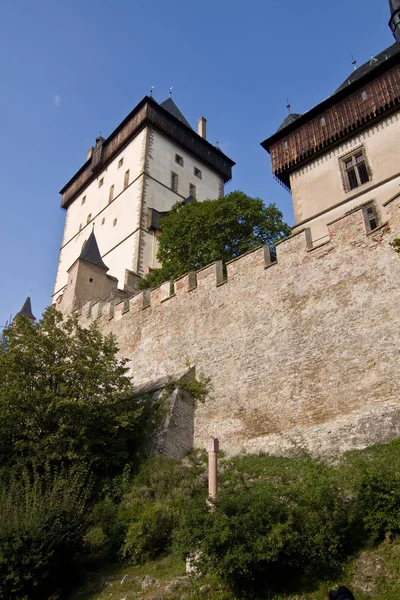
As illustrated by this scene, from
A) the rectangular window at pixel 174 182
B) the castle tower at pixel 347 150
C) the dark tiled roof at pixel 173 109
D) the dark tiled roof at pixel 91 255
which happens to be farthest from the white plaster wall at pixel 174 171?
the castle tower at pixel 347 150

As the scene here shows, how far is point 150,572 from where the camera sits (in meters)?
8.70

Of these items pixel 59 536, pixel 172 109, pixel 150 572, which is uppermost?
pixel 172 109

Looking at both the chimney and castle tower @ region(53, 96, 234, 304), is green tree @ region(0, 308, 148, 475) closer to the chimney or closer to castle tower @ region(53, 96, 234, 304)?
castle tower @ region(53, 96, 234, 304)

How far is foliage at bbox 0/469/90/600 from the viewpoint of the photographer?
8461mm

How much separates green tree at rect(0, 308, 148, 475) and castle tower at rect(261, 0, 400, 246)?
8.16m

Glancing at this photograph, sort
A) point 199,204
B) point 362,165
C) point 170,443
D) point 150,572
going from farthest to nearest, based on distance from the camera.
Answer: point 199,204 < point 362,165 < point 170,443 < point 150,572

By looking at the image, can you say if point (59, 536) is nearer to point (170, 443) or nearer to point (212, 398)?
point (170, 443)

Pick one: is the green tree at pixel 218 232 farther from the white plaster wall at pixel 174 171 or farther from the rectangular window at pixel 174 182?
the rectangular window at pixel 174 182

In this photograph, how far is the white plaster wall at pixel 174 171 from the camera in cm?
3747

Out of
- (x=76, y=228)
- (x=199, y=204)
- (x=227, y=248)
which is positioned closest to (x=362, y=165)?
(x=227, y=248)

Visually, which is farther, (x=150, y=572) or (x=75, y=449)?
(x=75, y=449)

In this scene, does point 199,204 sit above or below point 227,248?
above

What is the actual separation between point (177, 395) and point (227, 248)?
10276mm

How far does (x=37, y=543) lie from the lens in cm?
867
